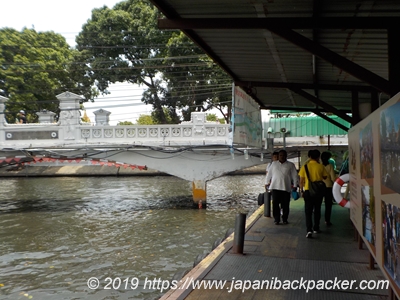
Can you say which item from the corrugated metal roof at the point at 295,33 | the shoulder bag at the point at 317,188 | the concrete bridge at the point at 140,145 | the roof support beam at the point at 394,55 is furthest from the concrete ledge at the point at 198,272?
the concrete bridge at the point at 140,145

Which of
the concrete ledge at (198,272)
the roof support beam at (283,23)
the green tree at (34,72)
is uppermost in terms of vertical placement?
the green tree at (34,72)

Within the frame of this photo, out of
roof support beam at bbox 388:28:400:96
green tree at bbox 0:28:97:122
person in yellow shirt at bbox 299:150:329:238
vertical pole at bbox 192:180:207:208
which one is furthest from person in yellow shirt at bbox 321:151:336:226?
green tree at bbox 0:28:97:122

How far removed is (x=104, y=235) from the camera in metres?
13.7

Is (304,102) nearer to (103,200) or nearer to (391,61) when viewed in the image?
(391,61)

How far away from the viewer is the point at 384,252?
365 centimetres

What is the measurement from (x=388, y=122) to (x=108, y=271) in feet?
26.4

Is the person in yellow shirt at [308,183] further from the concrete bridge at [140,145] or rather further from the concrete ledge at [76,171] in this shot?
the concrete ledge at [76,171]

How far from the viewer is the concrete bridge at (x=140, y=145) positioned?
1811 cm

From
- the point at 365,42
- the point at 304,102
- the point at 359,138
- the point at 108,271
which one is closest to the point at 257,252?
the point at 359,138

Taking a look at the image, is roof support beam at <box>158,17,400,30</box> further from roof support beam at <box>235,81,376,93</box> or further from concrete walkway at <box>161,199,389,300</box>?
roof support beam at <box>235,81,376,93</box>

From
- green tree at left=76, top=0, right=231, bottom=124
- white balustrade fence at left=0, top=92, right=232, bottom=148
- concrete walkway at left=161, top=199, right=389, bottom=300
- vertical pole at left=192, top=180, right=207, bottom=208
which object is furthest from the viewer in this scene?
green tree at left=76, top=0, right=231, bottom=124

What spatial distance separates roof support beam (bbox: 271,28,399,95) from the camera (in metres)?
5.20

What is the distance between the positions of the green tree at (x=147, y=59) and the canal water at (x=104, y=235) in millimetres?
9943

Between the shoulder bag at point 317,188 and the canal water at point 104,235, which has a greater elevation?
the shoulder bag at point 317,188
